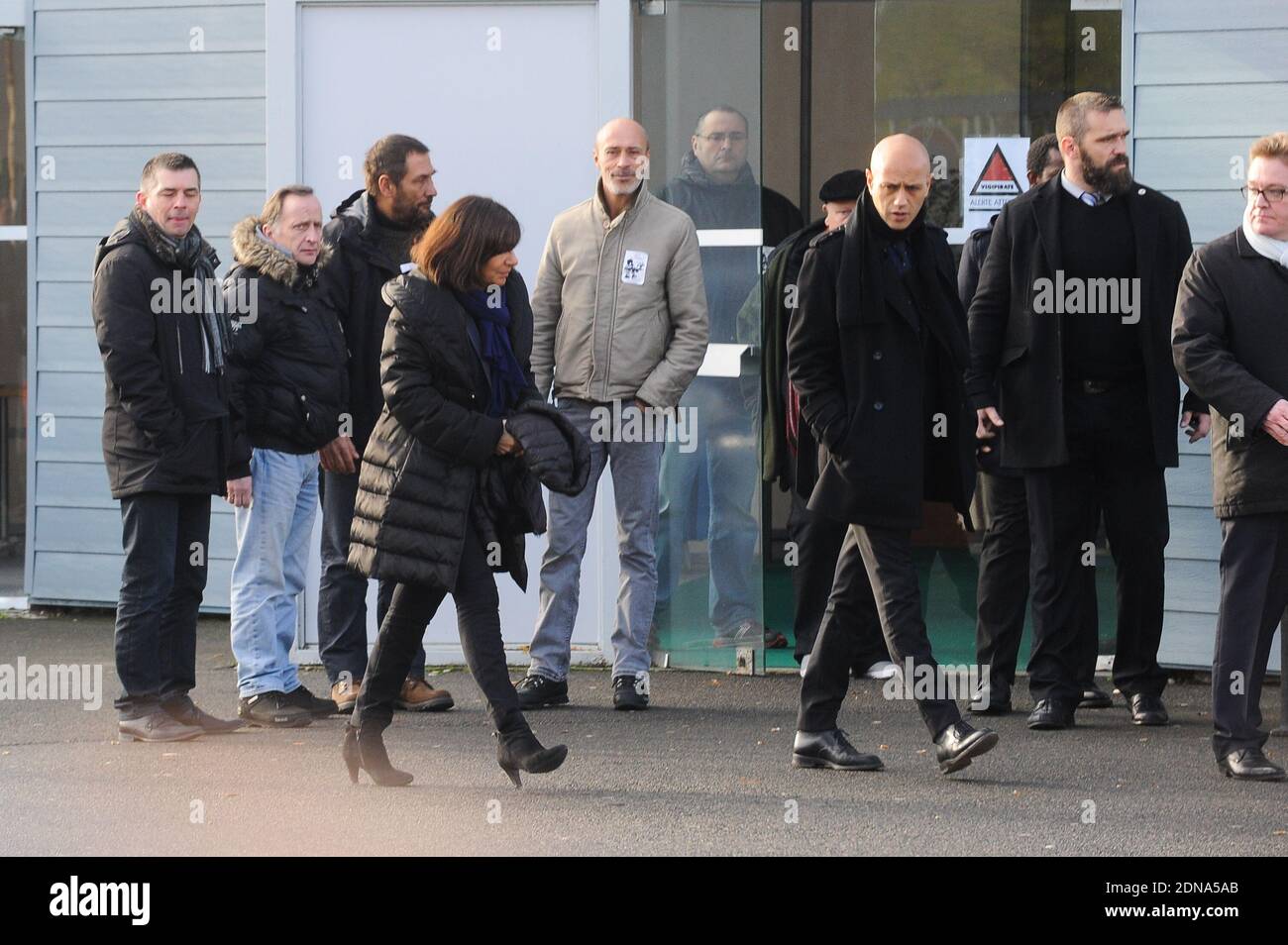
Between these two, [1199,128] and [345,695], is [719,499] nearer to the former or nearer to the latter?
[345,695]

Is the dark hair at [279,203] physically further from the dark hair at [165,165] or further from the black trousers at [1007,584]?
the black trousers at [1007,584]

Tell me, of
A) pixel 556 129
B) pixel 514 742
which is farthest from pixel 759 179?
pixel 514 742

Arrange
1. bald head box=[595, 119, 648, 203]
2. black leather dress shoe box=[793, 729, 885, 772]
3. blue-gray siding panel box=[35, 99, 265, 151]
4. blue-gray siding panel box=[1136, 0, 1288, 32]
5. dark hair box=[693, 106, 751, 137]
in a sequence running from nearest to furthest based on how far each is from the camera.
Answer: black leather dress shoe box=[793, 729, 885, 772]
bald head box=[595, 119, 648, 203]
blue-gray siding panel box=[1136, 0, 1288, 32]
dark hair box=[693, 106, 751, 137]
blue-gray siding panel box=[35, 99, 265, 151]

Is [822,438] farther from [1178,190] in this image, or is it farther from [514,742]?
[1178,190]

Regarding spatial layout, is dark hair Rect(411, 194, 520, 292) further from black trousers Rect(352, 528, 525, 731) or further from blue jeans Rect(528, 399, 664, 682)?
blue jeans Rect(528, 399, 664, 682)

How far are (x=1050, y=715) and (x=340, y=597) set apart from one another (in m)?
2.75

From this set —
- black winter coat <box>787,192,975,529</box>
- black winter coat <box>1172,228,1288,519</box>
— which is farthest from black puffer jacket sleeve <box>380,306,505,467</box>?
black winter coat <box>1172,228,1288,519</box>

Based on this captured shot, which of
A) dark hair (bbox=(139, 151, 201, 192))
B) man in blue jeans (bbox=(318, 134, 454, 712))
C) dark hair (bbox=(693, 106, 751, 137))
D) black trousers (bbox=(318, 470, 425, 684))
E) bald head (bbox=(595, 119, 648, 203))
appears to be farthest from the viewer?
dark hair (bbox=(693, 106, 751, 137))

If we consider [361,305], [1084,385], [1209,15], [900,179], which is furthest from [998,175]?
[361,305]

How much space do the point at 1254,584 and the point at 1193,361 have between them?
0.75 metres

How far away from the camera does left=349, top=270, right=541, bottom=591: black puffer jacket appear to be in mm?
5910

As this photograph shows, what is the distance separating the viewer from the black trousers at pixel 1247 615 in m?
6.22

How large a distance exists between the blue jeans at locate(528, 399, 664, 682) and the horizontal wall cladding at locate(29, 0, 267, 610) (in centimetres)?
276

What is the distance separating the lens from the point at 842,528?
8383mm
